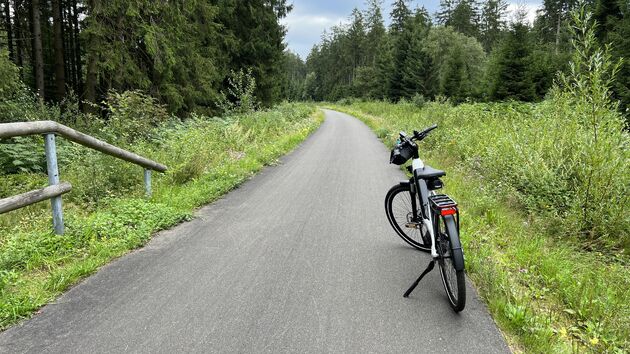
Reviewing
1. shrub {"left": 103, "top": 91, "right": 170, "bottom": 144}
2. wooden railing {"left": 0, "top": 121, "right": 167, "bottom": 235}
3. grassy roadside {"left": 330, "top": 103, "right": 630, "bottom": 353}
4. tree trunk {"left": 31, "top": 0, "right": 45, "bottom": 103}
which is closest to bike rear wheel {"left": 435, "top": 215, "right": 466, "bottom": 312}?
grassy roadside {"left": 330, "top": 103, "right": 630, "bottom": 353}

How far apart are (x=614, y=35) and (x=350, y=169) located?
71.2ft

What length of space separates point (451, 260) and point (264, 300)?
1708 millimetres

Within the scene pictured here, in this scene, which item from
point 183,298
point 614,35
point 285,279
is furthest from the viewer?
point 614,35

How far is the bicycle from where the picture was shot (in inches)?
120

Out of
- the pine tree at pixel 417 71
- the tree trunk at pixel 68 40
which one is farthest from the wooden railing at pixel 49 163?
the pine tree at pixel 417 71

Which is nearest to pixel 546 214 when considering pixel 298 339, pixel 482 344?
pixel 482 344

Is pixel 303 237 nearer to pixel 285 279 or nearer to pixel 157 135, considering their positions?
pixel 285 279

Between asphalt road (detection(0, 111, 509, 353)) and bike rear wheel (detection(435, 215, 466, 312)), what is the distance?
0.16 m

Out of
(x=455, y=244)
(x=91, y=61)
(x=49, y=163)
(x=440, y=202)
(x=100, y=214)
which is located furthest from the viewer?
(x=91, y=61)

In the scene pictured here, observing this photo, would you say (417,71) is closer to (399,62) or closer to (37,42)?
(399,62)

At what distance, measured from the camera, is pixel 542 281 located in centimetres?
365

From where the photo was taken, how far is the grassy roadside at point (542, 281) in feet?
9.00

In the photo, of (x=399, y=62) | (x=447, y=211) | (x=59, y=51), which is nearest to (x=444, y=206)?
(x=447, y=211)

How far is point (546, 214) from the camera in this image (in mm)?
5199
